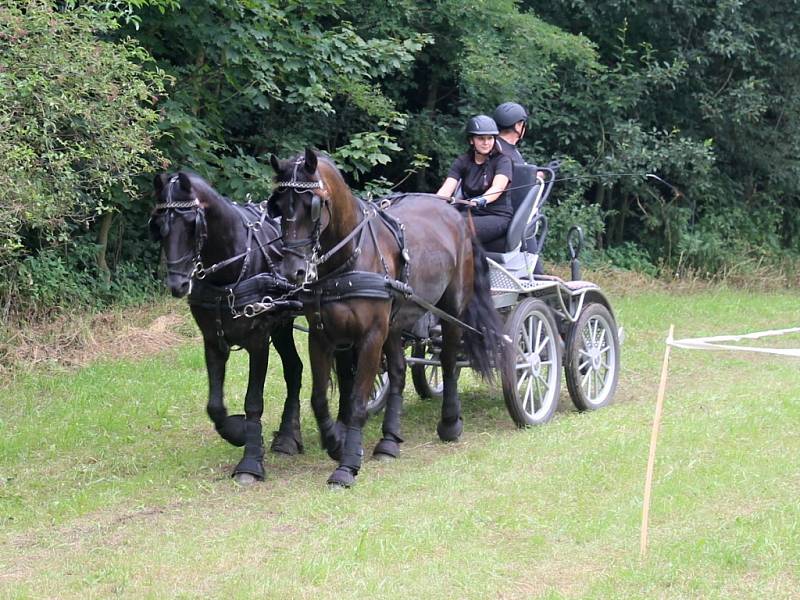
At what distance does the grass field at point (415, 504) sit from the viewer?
195 inches

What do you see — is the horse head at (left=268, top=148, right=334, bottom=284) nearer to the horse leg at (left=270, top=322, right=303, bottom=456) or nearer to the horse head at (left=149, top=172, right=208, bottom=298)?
the horse head at (left=149, top=172, right=208, bottom=298)

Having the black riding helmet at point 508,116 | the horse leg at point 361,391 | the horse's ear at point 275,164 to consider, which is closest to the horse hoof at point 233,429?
the horse leg at point 361,391

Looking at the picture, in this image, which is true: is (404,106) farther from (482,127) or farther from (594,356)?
(482,127)

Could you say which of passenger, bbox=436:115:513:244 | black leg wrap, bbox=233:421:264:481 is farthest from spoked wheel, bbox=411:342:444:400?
black leg wrap, bbox=233:421:264:481

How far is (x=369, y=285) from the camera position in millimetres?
6855

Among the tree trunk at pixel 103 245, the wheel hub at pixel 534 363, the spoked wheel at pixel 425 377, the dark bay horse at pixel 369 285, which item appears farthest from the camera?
the tree trunk at pixel 103 245

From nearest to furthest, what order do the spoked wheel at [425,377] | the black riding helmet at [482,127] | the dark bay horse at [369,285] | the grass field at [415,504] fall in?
the grass field at [415,504]
the dark bay horse at [369,285]
the black riding helmet at [482,127]
the spoked wheel at [425,377]

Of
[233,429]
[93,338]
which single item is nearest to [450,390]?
[233,429]

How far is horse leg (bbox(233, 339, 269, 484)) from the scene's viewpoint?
696 cm

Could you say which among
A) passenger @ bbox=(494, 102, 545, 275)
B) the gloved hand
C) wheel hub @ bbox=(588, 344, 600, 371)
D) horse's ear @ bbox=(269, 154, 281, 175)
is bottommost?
wheel hub @ bbox=(588, 344, 600, 371)

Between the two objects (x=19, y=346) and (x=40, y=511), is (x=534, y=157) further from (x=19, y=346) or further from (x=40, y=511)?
(x=40, y=511)

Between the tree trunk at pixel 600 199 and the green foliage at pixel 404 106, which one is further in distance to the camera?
the tree trunk at pixel 600 199

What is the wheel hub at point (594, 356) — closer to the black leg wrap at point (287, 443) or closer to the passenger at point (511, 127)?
the passenger at point (511, 127)

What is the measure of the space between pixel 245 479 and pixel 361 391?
0.90 m
